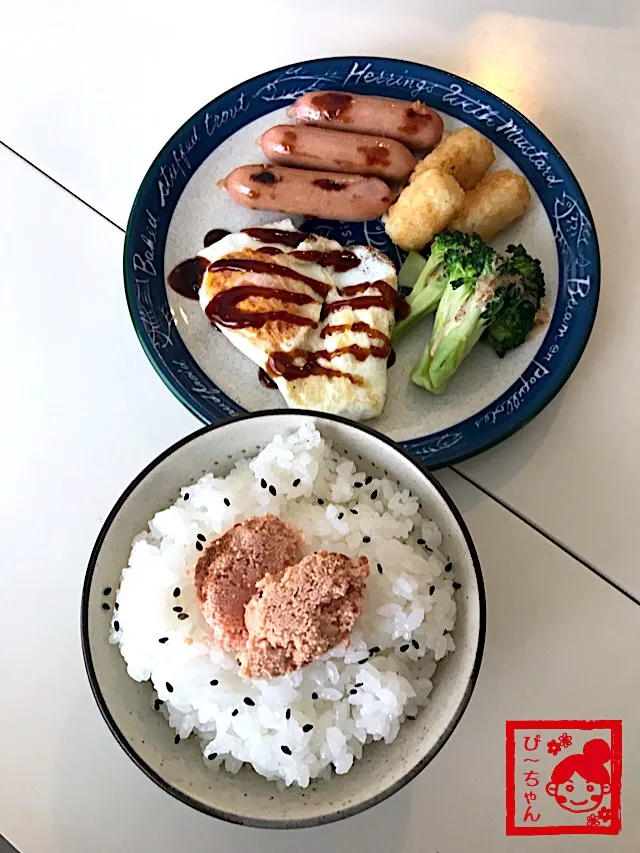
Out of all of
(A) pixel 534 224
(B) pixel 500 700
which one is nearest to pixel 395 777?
(B) pixel 500 700

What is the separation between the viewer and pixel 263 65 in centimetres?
222

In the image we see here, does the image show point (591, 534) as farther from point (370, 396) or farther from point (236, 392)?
point (236, 392)

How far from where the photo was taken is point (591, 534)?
1.83 meters

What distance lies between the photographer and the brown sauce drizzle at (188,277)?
2.00m

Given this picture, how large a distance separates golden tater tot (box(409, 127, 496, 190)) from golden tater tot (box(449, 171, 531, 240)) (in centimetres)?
5

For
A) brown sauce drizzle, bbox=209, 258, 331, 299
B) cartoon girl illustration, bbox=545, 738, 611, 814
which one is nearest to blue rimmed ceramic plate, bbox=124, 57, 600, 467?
brown sauce drizzle, bbox=209, 258, 331, 299

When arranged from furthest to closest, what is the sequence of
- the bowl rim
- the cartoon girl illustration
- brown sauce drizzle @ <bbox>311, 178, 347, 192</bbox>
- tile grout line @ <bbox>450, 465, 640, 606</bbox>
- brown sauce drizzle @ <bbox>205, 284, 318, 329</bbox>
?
brown sauce drizzle @ <bbox>311, 178, 347, 192</bbox>, brown sauce drizzle @ <bbox>205, 284, 318, 329</bbox>, tile grout line @ <bbox>450, 465, 640, 606</bbox>, the cartoon girl illustration, the bowl rim

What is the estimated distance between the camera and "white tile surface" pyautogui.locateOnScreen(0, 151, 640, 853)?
5.59 ft

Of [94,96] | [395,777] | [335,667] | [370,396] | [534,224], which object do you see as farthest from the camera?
[94,96]

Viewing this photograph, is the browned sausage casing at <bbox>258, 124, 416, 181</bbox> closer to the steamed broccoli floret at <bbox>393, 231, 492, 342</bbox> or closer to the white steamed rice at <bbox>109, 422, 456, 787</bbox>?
the steamed broccoli floret at <bbox>393, 231, 492, 342</bbox>

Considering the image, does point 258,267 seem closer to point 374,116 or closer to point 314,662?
point 374,116

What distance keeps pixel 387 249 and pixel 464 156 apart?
301 millimetres

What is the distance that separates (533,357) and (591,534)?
0.44m

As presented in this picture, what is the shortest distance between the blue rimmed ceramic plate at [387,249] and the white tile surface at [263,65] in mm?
161
